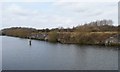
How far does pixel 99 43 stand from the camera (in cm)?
2862

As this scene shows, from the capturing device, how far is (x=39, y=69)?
426 inches

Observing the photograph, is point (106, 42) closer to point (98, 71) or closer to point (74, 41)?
point (74, 41)

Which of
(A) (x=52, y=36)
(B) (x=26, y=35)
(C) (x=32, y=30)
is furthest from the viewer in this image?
(C) (x=32, y=30)

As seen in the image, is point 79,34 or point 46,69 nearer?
point 46,69

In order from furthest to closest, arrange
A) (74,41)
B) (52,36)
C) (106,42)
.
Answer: (52,36)
(74,41)
(106,42)

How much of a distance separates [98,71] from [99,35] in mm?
21801

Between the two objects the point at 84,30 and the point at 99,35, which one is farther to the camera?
the point at 84,30

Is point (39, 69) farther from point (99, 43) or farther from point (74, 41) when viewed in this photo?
point (74, 41)

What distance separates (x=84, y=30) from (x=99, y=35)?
3.87 meters

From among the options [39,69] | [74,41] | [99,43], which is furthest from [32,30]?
[39,69]

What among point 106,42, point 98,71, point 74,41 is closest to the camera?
point 98,71

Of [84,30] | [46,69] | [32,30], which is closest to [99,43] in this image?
[84,30]

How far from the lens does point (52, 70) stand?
415 inches

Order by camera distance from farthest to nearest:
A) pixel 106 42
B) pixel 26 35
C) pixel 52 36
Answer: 1. pixel 26 35
2. pixel 52 36
3. pixel 106 42
